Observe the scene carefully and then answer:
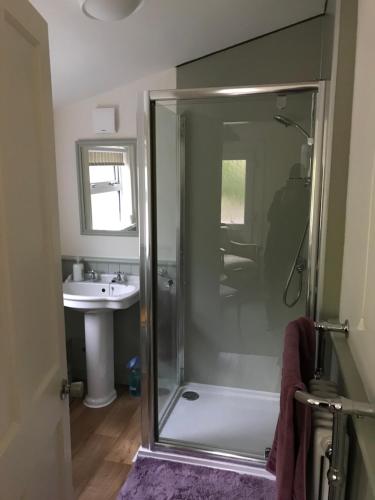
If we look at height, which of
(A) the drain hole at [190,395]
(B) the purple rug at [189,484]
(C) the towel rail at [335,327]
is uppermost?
(C) the towel rail at [335,327]

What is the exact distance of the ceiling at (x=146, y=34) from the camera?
1.86 m

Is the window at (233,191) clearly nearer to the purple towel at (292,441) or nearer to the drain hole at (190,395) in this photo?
the drain hole at (190,395)

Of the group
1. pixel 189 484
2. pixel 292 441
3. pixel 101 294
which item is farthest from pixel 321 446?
pixel 101 294

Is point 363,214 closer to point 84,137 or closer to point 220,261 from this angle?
point 220,261

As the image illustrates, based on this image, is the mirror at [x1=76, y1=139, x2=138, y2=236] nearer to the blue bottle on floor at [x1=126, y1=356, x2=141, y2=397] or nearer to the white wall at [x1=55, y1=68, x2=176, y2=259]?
the white wall at [x1=55, y1=68, x2=176, y2=259]

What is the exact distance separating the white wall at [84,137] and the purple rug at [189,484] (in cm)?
139

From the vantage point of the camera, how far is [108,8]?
67.2 inches

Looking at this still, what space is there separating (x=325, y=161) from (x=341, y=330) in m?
0.82

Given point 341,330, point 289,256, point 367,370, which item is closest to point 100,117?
point 289,256

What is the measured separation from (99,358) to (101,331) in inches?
7.5

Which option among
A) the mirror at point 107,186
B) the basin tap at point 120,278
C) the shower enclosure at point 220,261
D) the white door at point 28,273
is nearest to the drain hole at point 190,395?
the shower enclosure at point 220,261

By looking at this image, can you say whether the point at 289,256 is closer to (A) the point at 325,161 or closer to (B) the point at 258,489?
(A) the point at 325,161

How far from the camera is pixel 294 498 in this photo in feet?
3.36

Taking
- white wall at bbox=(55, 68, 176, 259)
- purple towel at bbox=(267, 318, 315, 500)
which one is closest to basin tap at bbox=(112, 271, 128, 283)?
white wall at bbox=(55, 68, 176, 259)
